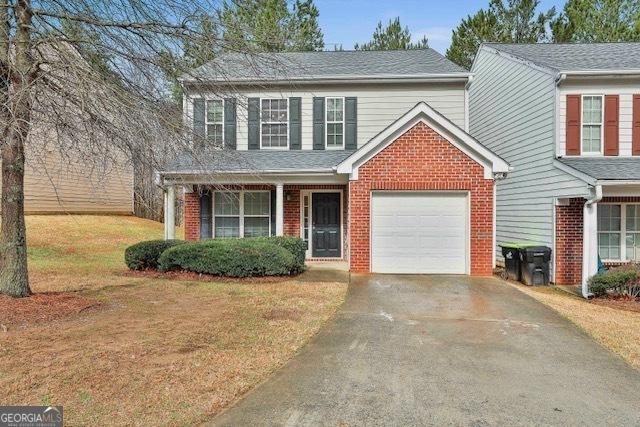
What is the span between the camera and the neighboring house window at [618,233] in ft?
41.3

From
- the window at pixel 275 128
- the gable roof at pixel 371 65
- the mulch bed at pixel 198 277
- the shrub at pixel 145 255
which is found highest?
the gable roof at pixel 371 65

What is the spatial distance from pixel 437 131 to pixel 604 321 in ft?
19.5

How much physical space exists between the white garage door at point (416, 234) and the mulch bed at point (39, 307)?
7064 mm

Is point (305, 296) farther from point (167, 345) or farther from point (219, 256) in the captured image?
point (167, 345)

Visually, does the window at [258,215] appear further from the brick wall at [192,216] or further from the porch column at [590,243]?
the porch column at [590,243]

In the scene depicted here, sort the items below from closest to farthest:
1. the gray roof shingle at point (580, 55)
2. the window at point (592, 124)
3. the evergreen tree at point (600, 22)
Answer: the window at point (592, 124)
the gray roof shingle at point (580, 55)
the evergreen tree at point (600, 22)

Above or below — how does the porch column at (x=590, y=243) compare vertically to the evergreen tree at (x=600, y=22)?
below

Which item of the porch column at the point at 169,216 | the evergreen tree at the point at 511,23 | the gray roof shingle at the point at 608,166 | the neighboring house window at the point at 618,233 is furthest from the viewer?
the evergreen tree at the point at 511,23

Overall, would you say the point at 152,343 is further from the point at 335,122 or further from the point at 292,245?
the point at 335,122

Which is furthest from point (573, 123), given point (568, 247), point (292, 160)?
point (292, 160)

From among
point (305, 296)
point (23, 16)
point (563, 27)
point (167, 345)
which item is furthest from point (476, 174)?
point (563, 27)

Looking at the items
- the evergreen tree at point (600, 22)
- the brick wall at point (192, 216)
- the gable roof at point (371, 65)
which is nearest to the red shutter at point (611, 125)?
the gable roof at point (371, 65)

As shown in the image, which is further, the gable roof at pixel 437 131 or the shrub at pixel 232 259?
the gable roof at pixel 437 131

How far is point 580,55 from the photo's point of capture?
1412cm
